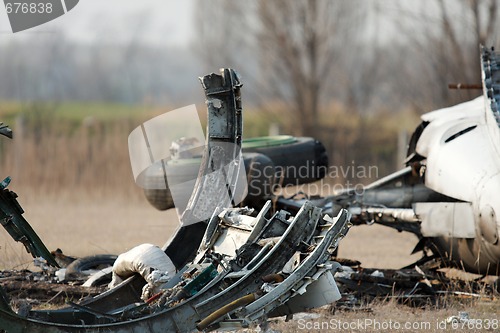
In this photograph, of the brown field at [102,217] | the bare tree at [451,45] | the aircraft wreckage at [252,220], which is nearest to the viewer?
the aircraft wreckage at [252,220]

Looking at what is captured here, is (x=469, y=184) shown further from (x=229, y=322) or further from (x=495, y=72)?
(x=229, y=322)

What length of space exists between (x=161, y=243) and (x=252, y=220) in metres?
5.58

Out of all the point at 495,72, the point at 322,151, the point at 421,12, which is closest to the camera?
the point at 495,72

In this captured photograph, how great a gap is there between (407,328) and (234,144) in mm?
2242

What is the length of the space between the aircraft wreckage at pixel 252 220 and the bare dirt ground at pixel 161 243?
1.00 meters

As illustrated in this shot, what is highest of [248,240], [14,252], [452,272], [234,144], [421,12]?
[421,12]

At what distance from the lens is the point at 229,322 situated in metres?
5.80

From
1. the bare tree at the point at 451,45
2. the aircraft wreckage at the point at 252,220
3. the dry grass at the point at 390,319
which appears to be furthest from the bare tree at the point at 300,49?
the dry grass at the point at 390,319

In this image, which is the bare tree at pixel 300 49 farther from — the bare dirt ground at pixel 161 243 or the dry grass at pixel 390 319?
the dry grass at pixel 390 319

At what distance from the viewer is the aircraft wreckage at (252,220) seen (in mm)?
6027

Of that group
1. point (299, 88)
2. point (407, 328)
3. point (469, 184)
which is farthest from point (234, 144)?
point (299, 88)

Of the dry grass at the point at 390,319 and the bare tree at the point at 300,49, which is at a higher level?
the bare tree at the point at 300,49

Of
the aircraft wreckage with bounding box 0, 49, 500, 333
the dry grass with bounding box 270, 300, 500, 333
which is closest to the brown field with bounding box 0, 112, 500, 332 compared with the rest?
the dry grass with bounding box 270, 300, 500, 333

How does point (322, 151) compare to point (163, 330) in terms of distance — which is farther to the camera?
point (322, 151)
